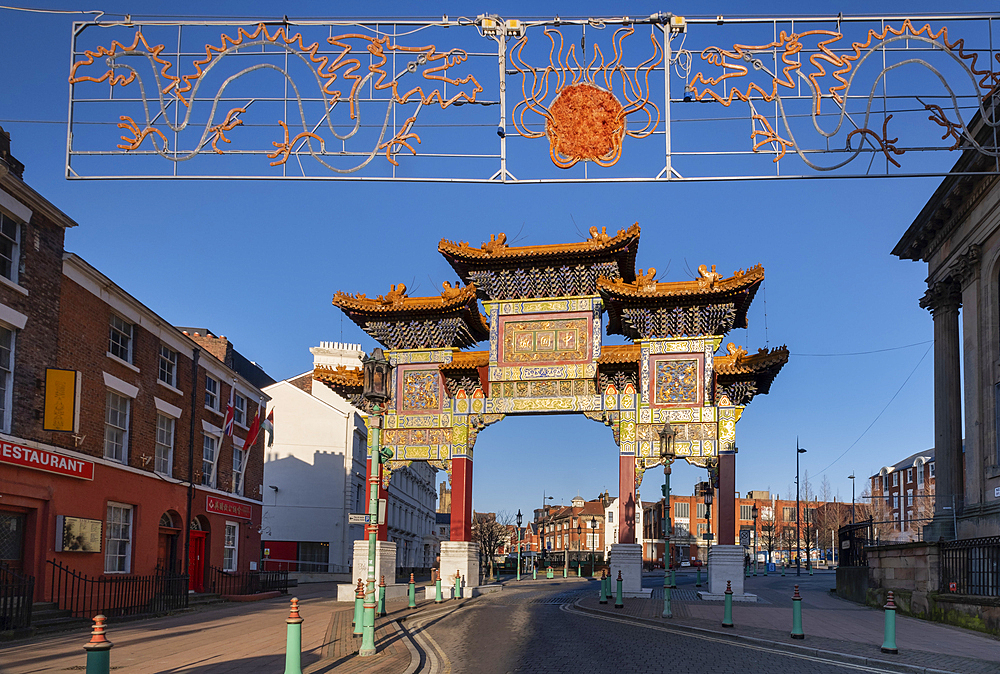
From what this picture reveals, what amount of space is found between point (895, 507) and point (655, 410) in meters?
75.2

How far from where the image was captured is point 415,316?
3266cm

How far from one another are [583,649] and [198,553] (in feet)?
60.3

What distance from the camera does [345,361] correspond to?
6306cm

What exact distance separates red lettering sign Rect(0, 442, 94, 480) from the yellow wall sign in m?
0.68

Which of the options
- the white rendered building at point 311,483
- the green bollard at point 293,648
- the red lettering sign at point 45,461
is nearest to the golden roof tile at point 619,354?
the red lettering sign at point 45,461

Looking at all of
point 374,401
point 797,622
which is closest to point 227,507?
point 374,401

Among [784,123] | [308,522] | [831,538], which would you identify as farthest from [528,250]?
[831,538]

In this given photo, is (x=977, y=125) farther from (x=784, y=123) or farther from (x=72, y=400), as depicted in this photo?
(x=72, y=400)

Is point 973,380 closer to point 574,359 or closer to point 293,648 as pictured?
point 574,359

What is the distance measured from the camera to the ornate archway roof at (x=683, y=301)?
96.6ft

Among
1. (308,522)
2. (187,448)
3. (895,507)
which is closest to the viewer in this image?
(187,448)

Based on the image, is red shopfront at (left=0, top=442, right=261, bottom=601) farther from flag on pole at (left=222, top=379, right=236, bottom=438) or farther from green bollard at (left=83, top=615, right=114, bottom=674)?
green bollard at (left=83, top=615, right=114, bottom=674)

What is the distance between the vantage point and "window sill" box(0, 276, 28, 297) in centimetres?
1866

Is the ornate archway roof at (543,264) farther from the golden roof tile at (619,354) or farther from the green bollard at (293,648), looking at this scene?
the green bollard at (293,648)
